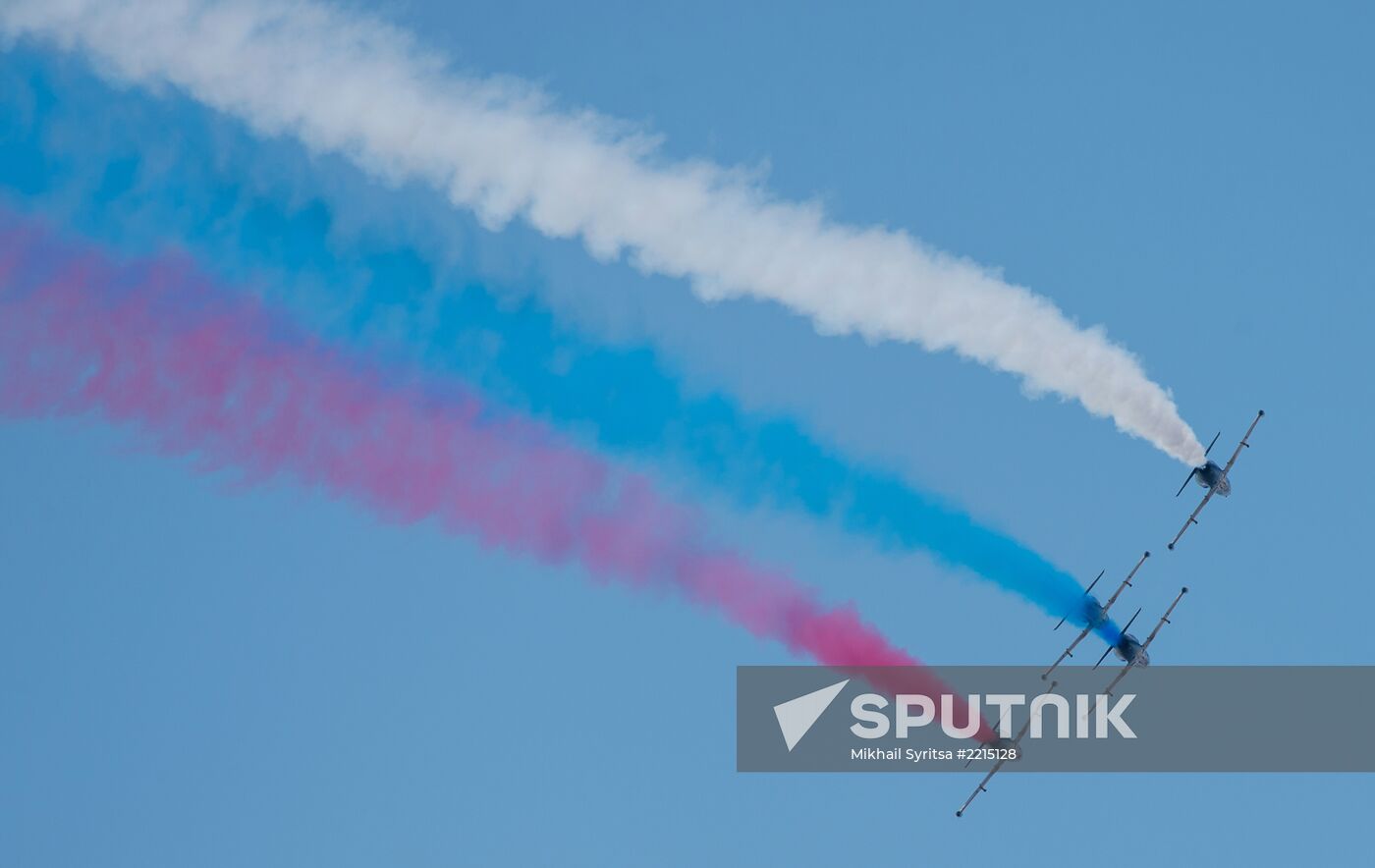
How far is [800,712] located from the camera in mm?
40094

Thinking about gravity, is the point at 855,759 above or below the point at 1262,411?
below

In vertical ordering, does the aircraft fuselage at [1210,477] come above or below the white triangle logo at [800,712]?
above

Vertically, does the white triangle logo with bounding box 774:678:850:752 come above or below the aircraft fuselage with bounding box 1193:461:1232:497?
below

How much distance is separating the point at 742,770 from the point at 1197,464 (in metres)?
10.4

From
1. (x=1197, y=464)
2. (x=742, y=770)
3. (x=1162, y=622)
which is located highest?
(x=1197, y=464)

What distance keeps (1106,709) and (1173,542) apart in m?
3.86

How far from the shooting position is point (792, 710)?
40094 millimetres

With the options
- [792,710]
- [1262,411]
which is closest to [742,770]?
[792,710]

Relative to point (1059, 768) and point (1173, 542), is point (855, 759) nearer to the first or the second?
point (1059, 768)

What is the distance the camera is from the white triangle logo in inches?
1577

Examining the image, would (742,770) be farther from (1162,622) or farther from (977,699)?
(1162,622)

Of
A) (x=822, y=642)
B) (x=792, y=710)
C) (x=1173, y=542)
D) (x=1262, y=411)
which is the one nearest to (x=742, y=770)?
(x=792, y=710)

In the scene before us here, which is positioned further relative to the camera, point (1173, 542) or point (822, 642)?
point (1173, 542)

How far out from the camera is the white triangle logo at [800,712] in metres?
40.1
